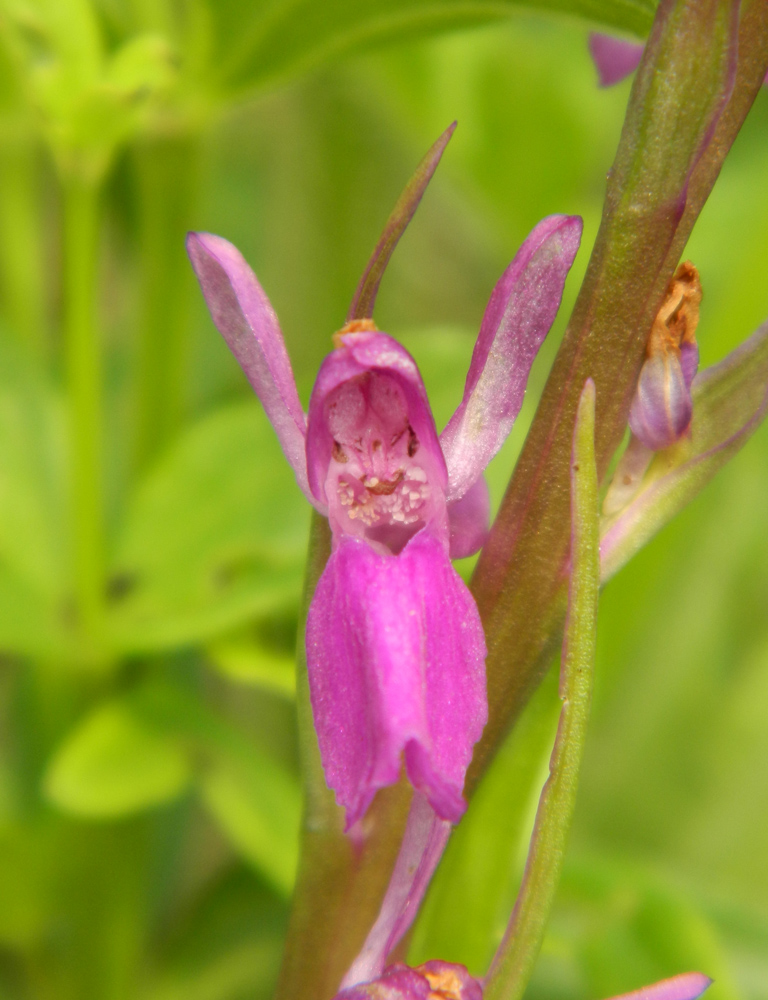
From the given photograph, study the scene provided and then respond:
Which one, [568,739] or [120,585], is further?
[120,585]

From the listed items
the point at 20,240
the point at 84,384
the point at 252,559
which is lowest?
the point at 252,559

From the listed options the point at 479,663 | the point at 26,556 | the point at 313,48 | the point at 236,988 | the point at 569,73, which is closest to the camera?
the point at 479,663

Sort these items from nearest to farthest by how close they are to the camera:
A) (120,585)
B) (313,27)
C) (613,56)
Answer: (613,56)
(313,27)
(120,585)

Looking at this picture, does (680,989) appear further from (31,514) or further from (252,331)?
(31,514)

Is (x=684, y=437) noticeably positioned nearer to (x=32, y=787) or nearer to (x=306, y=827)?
(x=306, y=827)

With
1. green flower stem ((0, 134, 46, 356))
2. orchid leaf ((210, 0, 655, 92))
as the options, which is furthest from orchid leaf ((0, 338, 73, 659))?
orchid leaf ((210, 0, 655, 92))

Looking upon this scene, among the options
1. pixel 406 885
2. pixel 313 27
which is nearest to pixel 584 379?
pixel 406 885

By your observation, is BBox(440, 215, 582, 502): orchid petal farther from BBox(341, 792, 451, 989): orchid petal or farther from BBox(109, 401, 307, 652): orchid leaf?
BBox(109, 401, 307, 652): orchid leaf

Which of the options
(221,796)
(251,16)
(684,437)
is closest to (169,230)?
(251,16)
